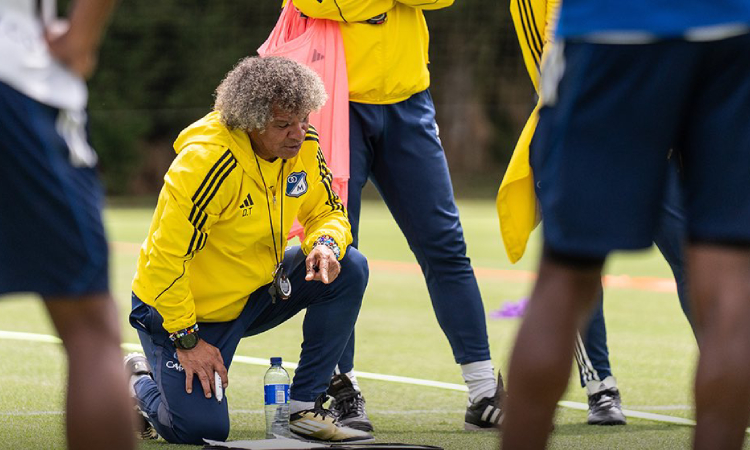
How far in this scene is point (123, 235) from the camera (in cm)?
1541

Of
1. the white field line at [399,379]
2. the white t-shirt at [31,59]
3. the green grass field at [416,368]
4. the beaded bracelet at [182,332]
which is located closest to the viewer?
the white t-shirt at [31,59]

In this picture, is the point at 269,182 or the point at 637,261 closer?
the point at 269,182

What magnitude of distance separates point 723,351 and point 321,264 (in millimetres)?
2166

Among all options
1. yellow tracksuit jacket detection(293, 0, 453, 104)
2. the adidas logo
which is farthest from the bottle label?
yellow tracksuit jacket detection(293, 0, 453, 104)

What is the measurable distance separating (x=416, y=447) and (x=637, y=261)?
8594mm

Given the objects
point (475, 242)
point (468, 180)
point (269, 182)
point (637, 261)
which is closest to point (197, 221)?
point (269, 182)

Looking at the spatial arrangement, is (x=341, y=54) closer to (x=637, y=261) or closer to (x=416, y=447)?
(x=416, y=447)

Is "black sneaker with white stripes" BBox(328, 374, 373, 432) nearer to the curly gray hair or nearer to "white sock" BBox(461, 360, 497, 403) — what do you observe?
"white sock" BBox(461, 360, 497, 403)

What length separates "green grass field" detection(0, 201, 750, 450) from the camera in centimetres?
428

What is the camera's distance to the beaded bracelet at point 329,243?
14.1ft

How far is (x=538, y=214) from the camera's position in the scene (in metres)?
4.17

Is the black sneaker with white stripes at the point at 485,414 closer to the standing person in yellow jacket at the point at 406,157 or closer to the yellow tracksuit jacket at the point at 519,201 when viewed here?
the standing person in yellow jacket at the point at 406,157

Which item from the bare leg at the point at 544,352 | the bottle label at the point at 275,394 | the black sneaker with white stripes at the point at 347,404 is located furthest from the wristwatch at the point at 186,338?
the bare leg at the point at 544,352

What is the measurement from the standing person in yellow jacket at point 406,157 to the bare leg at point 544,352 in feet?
7.48
